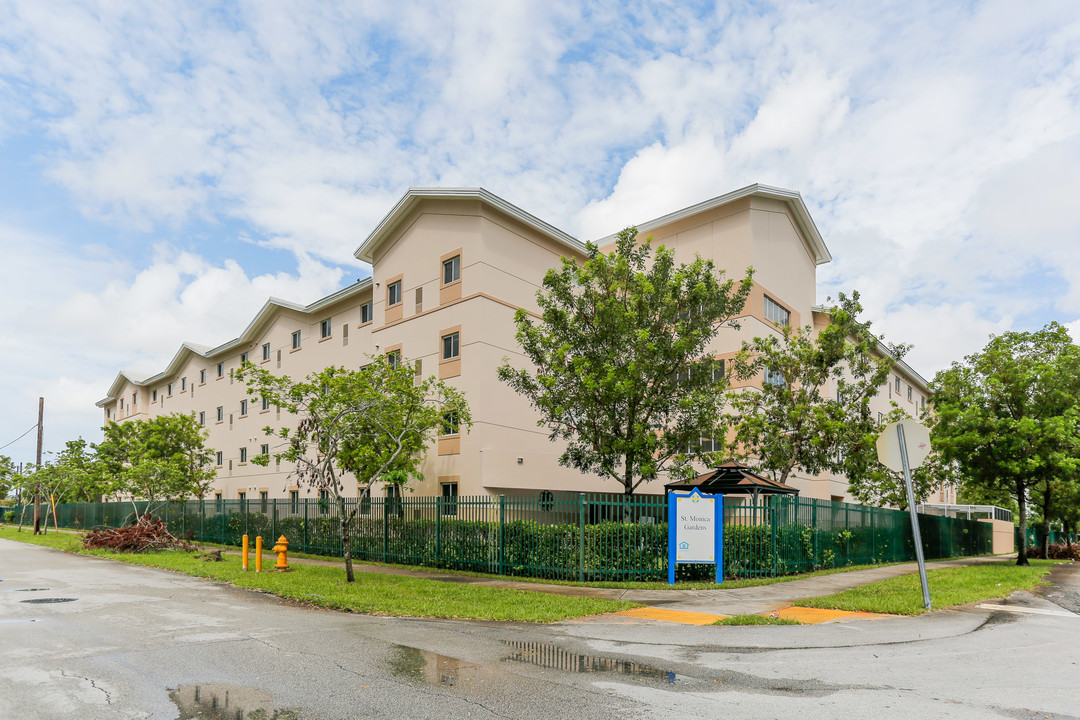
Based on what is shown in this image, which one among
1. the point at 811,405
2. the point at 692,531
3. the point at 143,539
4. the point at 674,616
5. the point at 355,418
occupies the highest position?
the point at 811,405

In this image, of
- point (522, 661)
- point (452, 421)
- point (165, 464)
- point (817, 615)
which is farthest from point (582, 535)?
point (165, 464)

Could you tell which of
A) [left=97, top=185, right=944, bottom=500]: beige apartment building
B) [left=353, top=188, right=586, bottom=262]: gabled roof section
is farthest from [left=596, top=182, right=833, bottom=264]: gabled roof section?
[left=353, top=188, right=586, bottom=262]: gabled roof section

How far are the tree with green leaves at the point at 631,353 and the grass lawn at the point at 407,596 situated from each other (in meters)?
6.06

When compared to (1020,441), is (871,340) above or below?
above

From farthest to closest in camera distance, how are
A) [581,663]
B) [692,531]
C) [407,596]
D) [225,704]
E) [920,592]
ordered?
[692,531] < [920,592] < [407,596] < [581,663] < [225,704]

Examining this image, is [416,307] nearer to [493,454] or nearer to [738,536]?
[493,454]

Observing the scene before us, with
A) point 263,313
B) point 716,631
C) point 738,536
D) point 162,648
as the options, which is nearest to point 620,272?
point 738,536

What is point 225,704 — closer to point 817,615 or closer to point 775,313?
point 817,615

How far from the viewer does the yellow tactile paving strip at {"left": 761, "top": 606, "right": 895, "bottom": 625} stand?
38.8 ft

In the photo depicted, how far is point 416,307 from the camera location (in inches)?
1211

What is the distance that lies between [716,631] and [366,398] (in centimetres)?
1037

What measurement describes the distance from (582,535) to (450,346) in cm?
1320

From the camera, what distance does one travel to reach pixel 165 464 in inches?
1455

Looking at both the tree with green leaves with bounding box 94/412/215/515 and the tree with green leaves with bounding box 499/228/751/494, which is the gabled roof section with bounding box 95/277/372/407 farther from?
the tree with green leaves with bounding box 499/228/751/494
